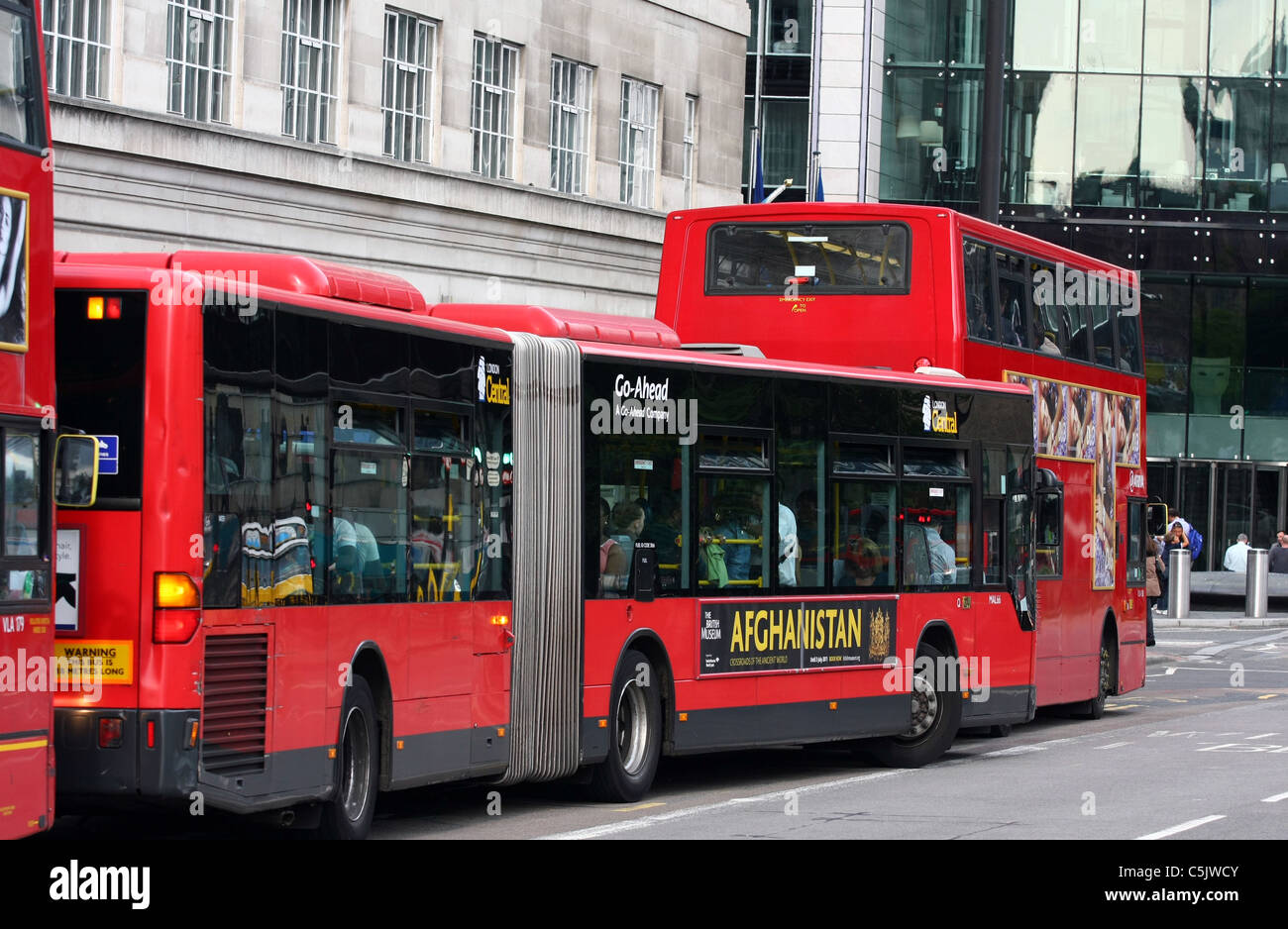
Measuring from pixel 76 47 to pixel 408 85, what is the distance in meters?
6.30

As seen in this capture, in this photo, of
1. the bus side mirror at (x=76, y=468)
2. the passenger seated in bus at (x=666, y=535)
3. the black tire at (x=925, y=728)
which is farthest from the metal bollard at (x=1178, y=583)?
the bus side mirror at (x=76, y=468)

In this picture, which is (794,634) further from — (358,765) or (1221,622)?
(1221,622)

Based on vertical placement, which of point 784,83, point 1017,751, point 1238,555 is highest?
point 784,83

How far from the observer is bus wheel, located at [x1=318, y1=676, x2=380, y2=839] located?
1135 cm

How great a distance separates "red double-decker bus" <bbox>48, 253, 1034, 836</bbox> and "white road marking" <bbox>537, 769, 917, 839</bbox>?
389 millimetres

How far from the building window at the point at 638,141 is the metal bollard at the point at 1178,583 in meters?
11.8

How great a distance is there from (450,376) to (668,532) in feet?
8.82

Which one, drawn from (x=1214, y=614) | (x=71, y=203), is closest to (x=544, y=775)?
(x=71, y=203)

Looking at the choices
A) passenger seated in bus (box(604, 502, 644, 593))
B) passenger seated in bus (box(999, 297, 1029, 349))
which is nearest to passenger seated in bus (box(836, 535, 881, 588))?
passenger seated in bus (box(604, 502, 644, 593))

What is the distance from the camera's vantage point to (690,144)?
1387 inches

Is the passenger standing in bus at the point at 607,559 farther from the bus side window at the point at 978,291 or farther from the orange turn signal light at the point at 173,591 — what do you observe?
the bus side window at the point at 978,291

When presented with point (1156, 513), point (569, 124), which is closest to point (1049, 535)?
point (1156, 513)

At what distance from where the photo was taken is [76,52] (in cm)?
2259

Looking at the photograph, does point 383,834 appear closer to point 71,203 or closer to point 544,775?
point 544,775
